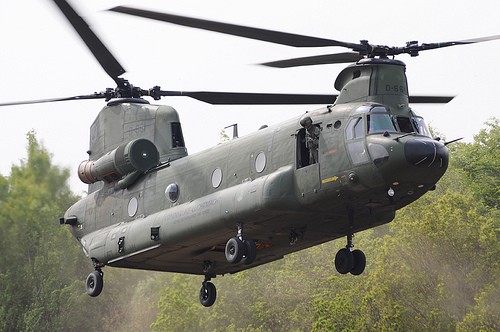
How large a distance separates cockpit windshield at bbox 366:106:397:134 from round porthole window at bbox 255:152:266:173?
8.74 feet

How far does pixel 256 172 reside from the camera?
2142 cm

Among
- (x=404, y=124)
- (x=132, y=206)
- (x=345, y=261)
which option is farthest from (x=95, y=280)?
(x=404, y=124)

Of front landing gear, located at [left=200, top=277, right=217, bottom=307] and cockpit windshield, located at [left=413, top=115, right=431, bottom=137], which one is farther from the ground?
cockpit windshield, located at [left=413, top=115, right=431, bottom=137]

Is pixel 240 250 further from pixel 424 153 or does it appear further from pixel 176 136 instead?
pixel 176 136

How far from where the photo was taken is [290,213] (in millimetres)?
20547

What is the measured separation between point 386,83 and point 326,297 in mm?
24095

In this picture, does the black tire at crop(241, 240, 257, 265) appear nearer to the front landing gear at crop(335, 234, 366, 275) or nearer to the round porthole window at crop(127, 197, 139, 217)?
the front landing gear at crop(335, 234, 366, 275)

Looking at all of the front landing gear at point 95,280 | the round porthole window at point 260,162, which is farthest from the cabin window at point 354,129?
the front landing gear at point 95,280

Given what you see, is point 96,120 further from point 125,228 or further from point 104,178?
point 125,228

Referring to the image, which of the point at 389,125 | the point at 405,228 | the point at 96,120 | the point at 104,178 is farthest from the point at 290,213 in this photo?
the point at 405,228

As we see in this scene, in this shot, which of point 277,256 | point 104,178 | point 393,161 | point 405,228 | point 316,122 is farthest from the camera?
point 405,228

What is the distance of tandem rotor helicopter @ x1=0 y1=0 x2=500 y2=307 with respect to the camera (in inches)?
769

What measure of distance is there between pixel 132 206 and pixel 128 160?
113 centimetres

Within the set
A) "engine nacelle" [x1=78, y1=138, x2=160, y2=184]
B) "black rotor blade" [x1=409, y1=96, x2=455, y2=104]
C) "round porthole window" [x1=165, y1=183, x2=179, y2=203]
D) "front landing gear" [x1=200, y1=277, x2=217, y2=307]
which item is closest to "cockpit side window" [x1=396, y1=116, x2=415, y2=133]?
"black rotor blade" [x1=409, y1=96, x2=455, y2=104]
